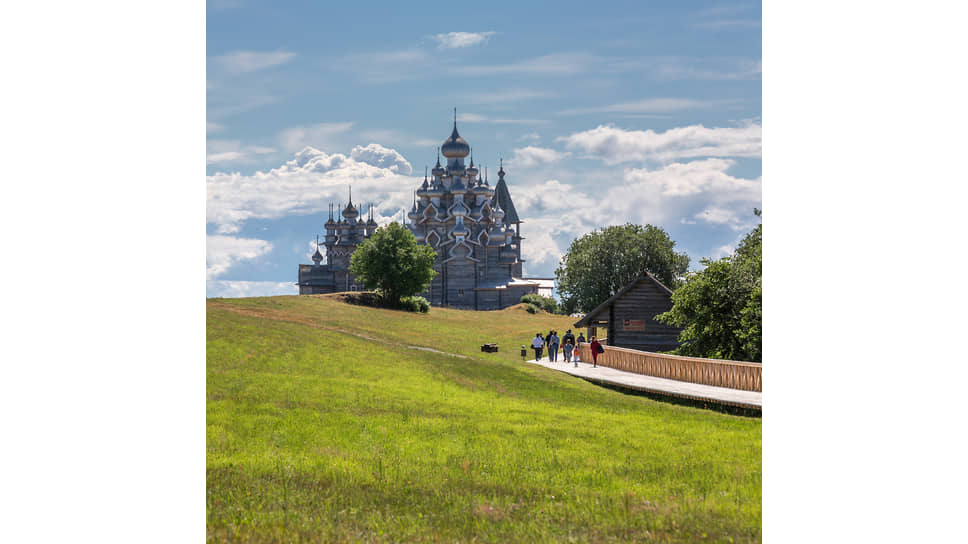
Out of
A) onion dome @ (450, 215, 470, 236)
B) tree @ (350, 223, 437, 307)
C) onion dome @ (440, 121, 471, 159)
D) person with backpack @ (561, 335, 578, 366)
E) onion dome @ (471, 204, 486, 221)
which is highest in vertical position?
onion dome @ (440, 121, 471, 159)

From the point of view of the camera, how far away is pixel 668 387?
80.7ft

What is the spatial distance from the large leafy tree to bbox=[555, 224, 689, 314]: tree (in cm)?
3597

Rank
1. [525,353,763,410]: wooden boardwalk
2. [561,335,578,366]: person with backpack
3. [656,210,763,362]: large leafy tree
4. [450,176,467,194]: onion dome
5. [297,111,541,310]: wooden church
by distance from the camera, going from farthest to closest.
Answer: [450,176,467,194]: onion dome
[297,111,541,310]: wooden church
[561,335,578,366]: person with backpack
[656,210,763,362]: large leafy tree
[525,353,763,410]: wooden boardwalk

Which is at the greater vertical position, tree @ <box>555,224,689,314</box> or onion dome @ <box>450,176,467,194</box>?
onion dome @ <box>450,176,467,194</box>

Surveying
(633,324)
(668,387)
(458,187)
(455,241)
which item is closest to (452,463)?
(668,387)

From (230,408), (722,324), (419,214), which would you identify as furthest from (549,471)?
(419,214)

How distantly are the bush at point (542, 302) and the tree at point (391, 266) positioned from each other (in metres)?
19.8

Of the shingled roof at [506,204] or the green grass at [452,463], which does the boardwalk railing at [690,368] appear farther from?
the shingled roof at [506,204]

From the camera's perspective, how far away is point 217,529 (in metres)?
8.39

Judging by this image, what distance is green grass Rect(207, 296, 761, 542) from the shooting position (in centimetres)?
848

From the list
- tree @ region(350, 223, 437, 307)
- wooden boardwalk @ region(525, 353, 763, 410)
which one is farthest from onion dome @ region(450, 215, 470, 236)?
wooden boardwalk @ region(525, 353, 763, 410)

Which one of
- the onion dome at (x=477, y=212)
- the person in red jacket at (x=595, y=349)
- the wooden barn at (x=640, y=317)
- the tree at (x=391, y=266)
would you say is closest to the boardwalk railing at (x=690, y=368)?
the person in red jacket at (x=595, y=349)

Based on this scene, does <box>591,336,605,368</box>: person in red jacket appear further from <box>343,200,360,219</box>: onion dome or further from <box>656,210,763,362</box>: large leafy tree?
<box>343,200,360,219</box>: onion dome
